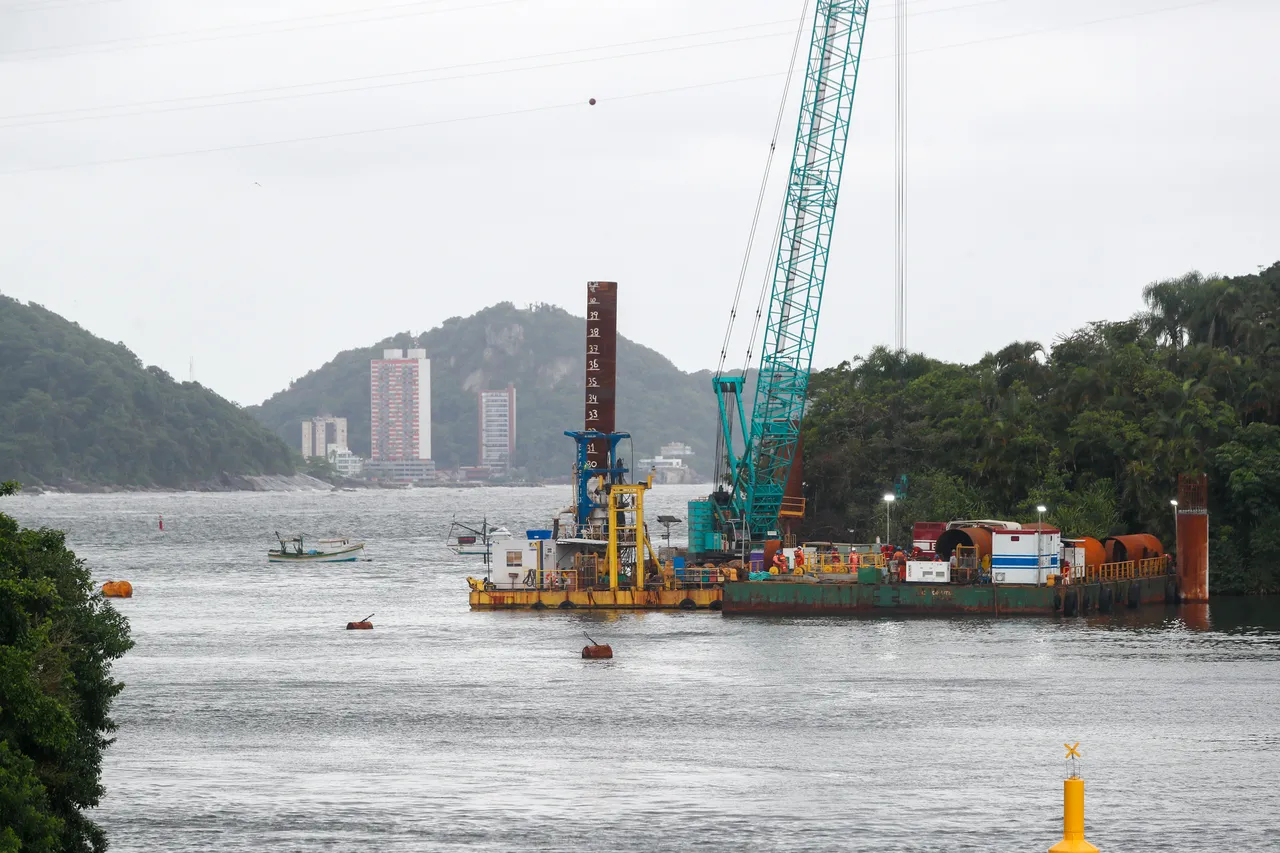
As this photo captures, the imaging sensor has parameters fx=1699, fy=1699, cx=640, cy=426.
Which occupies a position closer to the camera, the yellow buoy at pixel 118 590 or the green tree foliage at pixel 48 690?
the green tree foliage at pixel 48 690

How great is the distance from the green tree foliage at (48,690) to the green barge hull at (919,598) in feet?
195

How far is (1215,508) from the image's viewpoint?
10900cm

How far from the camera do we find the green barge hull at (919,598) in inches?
3541

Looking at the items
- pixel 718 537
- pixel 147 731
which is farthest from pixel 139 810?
pixel 718 537

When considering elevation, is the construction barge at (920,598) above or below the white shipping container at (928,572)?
below

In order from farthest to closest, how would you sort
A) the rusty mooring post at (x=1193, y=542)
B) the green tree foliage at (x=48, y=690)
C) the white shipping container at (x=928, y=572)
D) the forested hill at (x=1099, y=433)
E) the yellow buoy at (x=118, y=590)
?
the yellow buoy at (x=118, y=590) < the forested hill at (x=1099, y=433) < the rusty mooring post at (x=1193, y=542) < the white shipping container at (x=928, y=572) < the green tree foliage at (x=48, y=690)

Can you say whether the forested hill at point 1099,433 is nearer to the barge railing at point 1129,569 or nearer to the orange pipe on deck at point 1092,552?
the barge railing at point 1129,569

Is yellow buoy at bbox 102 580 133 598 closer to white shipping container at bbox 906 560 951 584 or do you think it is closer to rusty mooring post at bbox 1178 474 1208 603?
white shipping container at bbox 906 560 951 584

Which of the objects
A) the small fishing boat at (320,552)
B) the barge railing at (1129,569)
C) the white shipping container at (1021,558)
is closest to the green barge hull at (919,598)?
the white shipping container at (1021,558)

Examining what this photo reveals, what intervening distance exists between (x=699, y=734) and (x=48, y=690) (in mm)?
29621

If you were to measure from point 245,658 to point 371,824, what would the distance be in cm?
3944

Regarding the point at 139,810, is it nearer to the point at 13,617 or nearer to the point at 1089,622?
the point at 13,617

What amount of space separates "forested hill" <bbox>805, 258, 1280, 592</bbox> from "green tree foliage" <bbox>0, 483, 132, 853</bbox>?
274 feet

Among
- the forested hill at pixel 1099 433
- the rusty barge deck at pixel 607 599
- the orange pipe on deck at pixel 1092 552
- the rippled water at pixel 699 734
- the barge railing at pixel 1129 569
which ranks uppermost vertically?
the forested hill at pixel 1099 433
